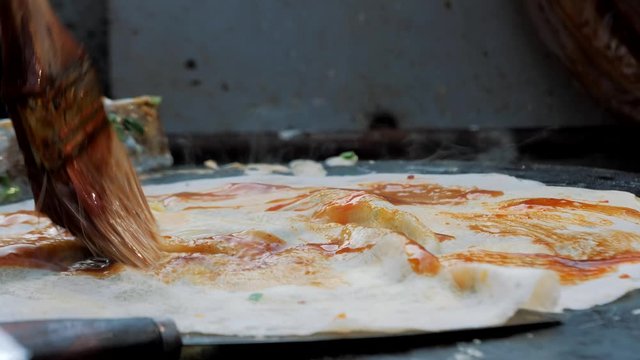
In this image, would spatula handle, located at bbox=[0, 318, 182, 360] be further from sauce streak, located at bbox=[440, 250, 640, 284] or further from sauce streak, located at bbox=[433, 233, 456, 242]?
sauce streak, located at bbox=[433, 233, 456, 242]

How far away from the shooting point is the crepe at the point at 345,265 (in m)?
1.38

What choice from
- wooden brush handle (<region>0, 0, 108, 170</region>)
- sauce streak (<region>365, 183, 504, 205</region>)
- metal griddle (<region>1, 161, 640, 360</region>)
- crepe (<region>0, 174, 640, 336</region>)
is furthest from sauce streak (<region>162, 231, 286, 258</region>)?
sauce streak (<region>365, 183, 504, 205</region>)

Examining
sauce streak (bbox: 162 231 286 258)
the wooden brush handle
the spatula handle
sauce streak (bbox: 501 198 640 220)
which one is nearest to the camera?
the spatula handle

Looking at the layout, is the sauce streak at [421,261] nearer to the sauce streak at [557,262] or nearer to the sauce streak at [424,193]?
the sauce streak at [557,262]

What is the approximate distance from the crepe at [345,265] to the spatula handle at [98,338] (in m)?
0.11

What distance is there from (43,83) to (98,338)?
0.73 meters

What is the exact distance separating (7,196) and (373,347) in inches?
78.6

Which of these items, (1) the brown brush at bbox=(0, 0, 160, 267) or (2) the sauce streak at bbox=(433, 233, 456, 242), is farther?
(2) the sauce streak at bbox=(433, 233, 456, 242)

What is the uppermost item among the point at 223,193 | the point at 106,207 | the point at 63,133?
the point at 63,133

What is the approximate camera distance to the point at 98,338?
1.16 meters

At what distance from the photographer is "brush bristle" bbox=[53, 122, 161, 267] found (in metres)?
1.75

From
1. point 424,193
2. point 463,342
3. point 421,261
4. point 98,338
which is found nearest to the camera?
point 98,338

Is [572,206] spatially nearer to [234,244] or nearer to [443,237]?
[443,237]

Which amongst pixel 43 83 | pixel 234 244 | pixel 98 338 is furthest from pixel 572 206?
pixel 98 338
